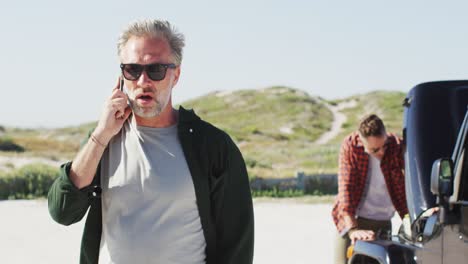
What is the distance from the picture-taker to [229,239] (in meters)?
3.71

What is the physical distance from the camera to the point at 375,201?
283 inches

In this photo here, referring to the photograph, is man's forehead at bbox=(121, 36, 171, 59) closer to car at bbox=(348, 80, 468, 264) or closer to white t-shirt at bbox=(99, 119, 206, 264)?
white t-shirt at bbox=(99, 119, 206, 264)

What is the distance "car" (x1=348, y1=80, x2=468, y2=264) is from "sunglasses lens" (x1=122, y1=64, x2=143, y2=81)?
5.68 ft

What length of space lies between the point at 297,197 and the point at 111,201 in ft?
72.9

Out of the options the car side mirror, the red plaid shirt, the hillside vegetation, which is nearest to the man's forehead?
the car side mirror

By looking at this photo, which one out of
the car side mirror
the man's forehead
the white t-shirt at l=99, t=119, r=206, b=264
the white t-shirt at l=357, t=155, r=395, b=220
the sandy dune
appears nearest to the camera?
the white t-shirt at l=99, t=119, r=206, b=264

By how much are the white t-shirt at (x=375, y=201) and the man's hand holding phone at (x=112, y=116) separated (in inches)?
147

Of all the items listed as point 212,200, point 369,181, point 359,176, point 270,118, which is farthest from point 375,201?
point 270,118

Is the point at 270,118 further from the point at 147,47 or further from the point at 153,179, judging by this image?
the point at 153,179

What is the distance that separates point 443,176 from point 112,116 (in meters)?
1.82

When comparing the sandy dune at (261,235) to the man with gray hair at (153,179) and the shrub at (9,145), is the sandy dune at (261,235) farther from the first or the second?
the shrub at (9,145)

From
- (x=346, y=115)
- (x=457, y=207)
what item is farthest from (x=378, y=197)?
(x=346, y=115)

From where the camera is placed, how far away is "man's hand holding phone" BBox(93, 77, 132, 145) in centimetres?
359

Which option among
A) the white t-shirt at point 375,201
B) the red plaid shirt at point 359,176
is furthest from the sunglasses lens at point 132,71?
the white t-shirt at point 375,201
